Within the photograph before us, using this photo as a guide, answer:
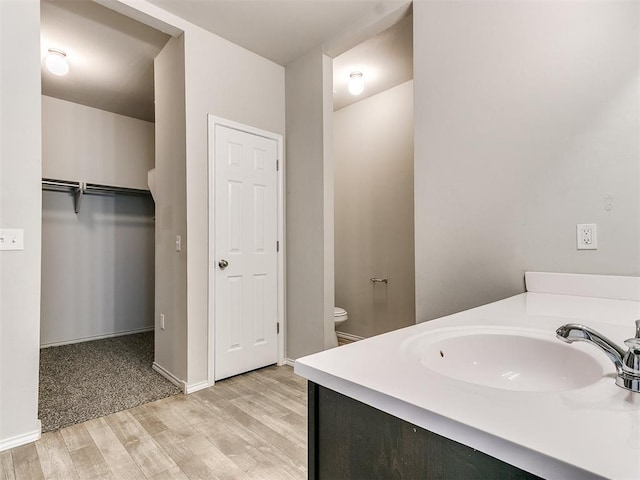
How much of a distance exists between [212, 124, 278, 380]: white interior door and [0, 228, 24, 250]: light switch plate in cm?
110

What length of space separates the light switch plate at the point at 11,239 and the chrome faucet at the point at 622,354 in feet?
7.64

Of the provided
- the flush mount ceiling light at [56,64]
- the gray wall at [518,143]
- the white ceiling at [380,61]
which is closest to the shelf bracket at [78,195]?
the flush mount ceiling light at [56,64]

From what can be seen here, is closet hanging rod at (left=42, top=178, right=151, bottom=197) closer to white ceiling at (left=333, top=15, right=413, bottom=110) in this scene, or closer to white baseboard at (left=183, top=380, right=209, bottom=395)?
white baseboard at (left=183, top=380, right=209, bottom=395)

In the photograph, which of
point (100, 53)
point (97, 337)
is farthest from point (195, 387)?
point (100, 53)

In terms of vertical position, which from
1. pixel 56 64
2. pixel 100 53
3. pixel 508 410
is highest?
pixel 100 53

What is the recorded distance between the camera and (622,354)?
0.63 metres

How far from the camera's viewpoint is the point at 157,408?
2219 mm

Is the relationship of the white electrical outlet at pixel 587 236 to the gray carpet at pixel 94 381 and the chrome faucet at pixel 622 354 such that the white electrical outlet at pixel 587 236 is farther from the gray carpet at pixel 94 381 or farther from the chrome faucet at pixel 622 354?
the gray carpet at pixel 94 381

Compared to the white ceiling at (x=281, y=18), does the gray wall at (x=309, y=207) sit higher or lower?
lower

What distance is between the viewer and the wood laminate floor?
1.60m

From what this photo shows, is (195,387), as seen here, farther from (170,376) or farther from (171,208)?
(171,208)

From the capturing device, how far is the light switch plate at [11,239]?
178 centimetres

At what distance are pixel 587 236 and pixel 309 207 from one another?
6.14ft

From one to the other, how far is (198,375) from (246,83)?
2283mm
